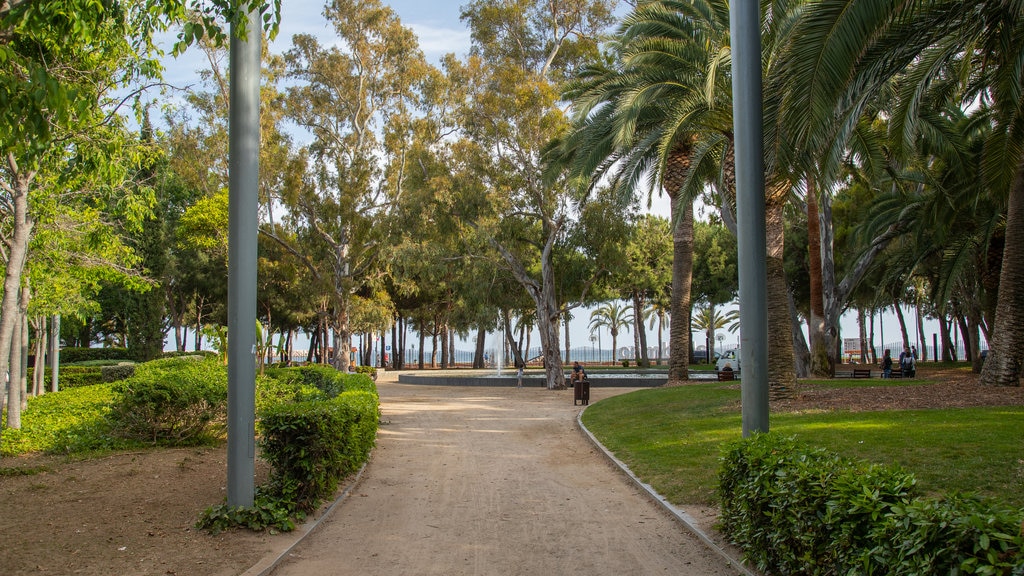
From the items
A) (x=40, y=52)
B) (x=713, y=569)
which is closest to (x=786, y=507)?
(x=713, y=569)

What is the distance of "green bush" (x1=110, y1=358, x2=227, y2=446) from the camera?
12211mm

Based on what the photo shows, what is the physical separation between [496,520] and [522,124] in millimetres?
23159

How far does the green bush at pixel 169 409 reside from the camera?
12.2 meters

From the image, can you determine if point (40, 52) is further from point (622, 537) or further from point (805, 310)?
point (805, 310)

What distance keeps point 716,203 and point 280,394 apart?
15.7 metres

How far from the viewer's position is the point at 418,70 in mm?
36062

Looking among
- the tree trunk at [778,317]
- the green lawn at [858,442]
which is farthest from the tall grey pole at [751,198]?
the tree trunk at [778,317]

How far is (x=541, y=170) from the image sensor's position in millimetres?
29656

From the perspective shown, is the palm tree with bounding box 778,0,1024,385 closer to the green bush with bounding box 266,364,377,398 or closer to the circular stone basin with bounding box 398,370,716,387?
the green bush with bounding box 266,364,377,398

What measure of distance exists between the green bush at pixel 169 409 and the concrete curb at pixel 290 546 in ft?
13.3

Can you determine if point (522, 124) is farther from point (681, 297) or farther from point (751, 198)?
point (751, 198)

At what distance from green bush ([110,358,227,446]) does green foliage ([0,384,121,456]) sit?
0.39m

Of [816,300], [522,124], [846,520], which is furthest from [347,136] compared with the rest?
[846,520]

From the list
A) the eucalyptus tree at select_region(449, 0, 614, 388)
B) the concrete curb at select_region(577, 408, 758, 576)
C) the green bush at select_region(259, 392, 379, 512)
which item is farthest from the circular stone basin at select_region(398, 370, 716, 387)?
the green bush at select_region(259, 392, 379, 512)
